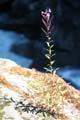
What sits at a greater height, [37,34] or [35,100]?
[37,34]

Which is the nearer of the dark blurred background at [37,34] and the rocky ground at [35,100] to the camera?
the rocky ground at [35,100]

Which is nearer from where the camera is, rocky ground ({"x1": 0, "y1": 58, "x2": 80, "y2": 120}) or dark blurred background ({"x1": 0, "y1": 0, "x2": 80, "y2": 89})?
rocky ground ({"x1": 0, "y1": 58, "x2": 80, "y2": 120})

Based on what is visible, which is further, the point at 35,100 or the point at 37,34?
the point at 37,34

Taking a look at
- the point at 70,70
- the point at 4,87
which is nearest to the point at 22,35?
the point at 70,70

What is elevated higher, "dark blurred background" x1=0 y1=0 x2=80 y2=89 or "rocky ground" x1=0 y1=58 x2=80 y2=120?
"dark blurred background" x1=0 y1=0 x2=80 y2=89

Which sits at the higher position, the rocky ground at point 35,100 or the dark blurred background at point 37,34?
the dark blurred background at point 37,34
